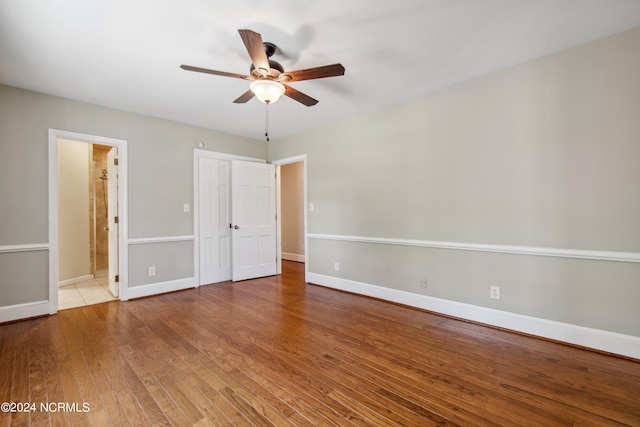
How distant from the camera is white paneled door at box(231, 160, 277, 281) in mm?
4660

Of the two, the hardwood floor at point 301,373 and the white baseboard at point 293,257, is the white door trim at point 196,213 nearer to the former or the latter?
the hardwood floor at point 301,373

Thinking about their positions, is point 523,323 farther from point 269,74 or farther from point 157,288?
point 157,288

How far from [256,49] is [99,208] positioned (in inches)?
220

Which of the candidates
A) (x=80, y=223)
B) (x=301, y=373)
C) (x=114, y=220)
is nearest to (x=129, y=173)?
(x=114, y=220)

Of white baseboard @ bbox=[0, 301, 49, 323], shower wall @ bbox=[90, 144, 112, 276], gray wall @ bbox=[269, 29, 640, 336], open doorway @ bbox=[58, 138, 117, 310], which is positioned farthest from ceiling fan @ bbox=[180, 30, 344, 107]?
shower wall @ bbox=[90, 144, 112, 276]

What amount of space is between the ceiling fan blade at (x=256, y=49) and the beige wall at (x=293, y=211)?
4.43 metres

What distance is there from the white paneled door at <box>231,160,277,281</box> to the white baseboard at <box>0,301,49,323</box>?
227 cm

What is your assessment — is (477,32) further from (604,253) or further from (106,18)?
(106,18)

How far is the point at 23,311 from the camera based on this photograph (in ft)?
9.91

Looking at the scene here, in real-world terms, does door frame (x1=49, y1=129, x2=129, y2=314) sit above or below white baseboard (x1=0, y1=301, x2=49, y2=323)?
above

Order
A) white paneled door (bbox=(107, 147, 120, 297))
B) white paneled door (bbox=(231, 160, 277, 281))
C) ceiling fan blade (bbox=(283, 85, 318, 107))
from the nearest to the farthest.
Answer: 1. ceiling fan blade (bbox=(283, 85, 318, 107))
2. white paneled door (bbox=(107, 147, 120, 297))
3. white paneled door (bbox=(231, 160, 277, 281))

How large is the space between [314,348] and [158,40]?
9.39 ft

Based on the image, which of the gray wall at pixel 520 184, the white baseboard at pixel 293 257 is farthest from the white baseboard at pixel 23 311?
the white baseboard at pixel 293 257

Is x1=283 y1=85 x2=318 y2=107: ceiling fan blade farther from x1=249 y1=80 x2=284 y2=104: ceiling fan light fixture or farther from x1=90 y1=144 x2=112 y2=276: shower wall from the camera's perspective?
x1=90 y1=144 x2=112 y2=276: shower wall
